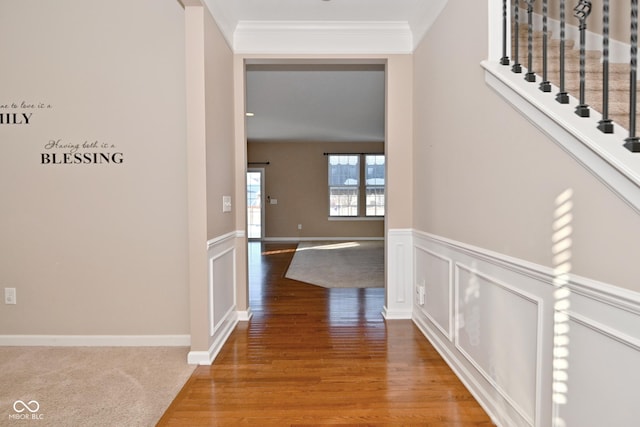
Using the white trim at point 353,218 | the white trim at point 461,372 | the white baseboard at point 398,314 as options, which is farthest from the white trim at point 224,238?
the white trim at point 353,218

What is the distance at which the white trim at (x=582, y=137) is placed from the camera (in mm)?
Answer: 1111

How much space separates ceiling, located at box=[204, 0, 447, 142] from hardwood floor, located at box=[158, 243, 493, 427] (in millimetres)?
2479

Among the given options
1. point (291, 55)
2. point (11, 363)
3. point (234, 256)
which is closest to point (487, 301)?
point (234, 256)

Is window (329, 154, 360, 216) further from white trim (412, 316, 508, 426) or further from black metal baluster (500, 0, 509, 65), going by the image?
black metal baluster (500, 0, 509, 65)

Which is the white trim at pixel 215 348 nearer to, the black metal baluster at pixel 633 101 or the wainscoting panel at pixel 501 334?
the wainscoting panel at pixel 501 334

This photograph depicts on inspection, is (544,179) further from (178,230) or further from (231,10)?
(231,10)

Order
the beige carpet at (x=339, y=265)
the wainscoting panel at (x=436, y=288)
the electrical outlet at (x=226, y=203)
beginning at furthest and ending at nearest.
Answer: the beige carpet at (x=339, y=265) < the electrical outlet at (x=226, y=203) < the wainscoting panel at (x=436, y=288)

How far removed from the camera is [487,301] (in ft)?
6.58

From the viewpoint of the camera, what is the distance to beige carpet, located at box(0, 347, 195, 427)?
78.2 inches

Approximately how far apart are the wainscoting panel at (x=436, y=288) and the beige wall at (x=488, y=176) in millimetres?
245

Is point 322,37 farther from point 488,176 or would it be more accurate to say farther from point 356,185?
point 356,185

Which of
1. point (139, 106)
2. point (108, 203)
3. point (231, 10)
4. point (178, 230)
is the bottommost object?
point (178, 230)

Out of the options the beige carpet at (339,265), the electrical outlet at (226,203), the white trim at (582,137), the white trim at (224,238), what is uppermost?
the white trim at (582,137)

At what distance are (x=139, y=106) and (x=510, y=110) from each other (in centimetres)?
254
